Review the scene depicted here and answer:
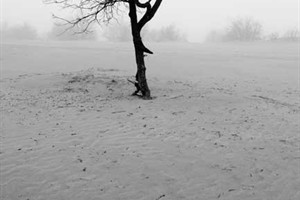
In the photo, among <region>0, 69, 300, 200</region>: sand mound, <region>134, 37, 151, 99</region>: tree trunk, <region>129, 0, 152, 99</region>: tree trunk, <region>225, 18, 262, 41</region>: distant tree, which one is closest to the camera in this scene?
<region>0, 69, 300, 200</region>: sand mound

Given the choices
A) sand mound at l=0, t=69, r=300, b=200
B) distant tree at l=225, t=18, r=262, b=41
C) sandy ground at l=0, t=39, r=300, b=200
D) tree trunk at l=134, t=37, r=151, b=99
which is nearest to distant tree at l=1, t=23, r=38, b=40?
distant tree at l=225, t=18, r=262, b=41

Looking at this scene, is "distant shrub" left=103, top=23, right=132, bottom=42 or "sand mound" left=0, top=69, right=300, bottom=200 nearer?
"sand mound" left=0, top=69, right=300, bottom=200

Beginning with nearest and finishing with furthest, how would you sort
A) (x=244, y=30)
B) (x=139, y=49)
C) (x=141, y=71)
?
1. (x=139, y=49)
2. (x=141, y=71)
3. (x=244, y=30)

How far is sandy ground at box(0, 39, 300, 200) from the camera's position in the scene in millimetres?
5387

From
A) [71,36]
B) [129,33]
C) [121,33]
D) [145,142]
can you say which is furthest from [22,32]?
[145,142]

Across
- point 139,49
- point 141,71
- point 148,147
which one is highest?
point 139,49

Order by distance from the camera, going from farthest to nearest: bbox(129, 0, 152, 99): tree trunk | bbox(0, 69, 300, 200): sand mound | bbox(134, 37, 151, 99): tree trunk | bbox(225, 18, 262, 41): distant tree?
bbox(225, 18, 262, 41): distant tree → bbox(134, 37, 151, 99): tree trunk → bbox(129, 0, 152, 99): tree trunk → bbox(0, 69, 300, 200): sand mound

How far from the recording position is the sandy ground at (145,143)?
5387mm

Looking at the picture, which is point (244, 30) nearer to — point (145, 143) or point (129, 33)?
point (129, 33)

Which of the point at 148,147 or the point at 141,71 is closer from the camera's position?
the point at 148,147

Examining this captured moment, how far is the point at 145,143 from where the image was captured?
7.08m

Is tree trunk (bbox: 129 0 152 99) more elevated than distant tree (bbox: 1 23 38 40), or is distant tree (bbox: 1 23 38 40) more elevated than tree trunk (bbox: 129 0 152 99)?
distant tree (bbox: 1 23 38 40)

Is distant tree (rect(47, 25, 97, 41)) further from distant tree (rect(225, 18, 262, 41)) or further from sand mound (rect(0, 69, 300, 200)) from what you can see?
sand mound (rect(0, 69, 300, 200))

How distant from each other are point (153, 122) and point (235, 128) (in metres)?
2.03
